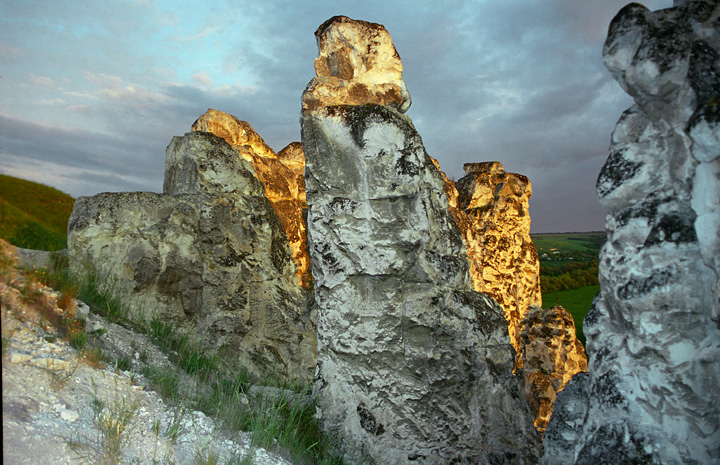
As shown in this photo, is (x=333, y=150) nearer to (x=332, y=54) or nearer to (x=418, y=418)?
(x=332, y=54)

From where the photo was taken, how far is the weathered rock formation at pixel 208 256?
5.98 m

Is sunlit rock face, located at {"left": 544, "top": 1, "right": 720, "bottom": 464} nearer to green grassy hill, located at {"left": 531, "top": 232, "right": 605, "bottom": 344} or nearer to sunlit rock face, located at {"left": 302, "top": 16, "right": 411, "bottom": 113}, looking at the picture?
sunlit rock face, located at {"left": 302, "top": 16, "right": 411, "bottom": 113}

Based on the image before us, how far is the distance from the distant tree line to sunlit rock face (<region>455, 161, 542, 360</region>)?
43.5 ft

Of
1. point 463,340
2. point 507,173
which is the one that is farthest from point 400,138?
point 507,173

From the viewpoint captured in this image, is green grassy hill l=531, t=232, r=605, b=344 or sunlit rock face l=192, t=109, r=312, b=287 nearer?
sunlit rock face l=192, t=109, r=312, b=287

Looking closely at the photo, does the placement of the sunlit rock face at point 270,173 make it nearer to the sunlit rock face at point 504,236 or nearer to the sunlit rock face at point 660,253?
the sunlit rock face at point 504,236

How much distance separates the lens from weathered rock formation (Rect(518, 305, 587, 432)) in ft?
31.1

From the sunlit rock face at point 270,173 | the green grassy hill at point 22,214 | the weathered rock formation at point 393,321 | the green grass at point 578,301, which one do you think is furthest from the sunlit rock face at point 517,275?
the green grass at point 578,301

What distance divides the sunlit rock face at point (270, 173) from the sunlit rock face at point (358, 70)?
14.0 feet

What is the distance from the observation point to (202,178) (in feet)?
21.7

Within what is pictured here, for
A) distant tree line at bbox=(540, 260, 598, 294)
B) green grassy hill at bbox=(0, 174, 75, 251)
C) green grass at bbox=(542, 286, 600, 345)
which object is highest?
distant tree line at bbox=(540, 260, 598, 294)

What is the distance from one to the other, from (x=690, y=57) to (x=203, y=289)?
5751 millimetres

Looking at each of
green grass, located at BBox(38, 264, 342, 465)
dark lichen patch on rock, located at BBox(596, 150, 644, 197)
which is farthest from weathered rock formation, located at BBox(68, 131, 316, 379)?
dark lichen patch on rock, located at BBox(596, 150, 644, 197)

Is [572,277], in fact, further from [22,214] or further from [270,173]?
[22,214]
